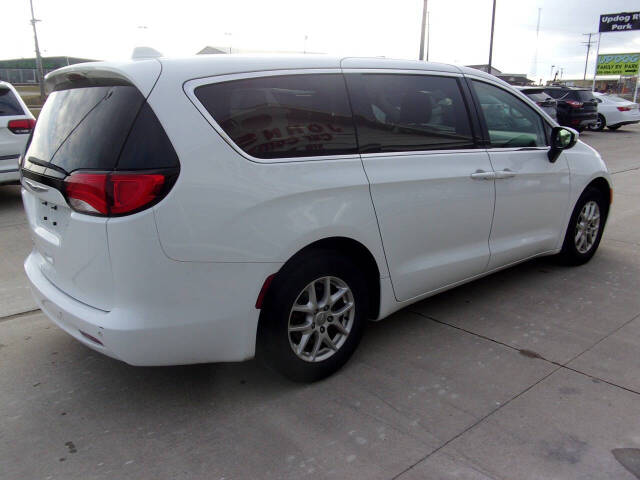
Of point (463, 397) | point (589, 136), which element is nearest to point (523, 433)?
point (463, 397)

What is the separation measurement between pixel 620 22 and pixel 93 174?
1926 inches

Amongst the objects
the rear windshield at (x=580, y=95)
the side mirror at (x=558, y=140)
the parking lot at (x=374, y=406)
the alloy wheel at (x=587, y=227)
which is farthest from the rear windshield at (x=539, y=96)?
the parking lot at (x=374, y=406)

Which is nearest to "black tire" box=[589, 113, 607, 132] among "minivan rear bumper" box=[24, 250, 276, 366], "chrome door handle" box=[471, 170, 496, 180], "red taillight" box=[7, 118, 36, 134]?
"red taillight" box=[7, 118, 36, 134]

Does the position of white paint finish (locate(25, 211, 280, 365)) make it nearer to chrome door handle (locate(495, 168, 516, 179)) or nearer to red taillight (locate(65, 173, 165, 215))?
red taillight (locate(65, 173, 165, 215))

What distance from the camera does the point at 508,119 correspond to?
4.18m

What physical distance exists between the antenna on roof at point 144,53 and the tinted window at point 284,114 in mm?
437

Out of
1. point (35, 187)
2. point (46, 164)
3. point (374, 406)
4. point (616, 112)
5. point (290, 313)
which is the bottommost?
point (616, 112)

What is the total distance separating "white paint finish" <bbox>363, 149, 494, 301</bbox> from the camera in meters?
3.23

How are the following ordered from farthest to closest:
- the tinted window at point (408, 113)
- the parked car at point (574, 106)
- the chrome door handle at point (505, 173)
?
the parked car at point (574, 106) → the chrome door handle at point (505, 173) → the tinted window at point (408, 113)

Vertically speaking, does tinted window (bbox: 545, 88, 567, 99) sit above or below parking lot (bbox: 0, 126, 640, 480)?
above

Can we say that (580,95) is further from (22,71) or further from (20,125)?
(22,71)

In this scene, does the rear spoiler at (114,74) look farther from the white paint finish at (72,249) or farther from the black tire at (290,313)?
the black tire at (290,313)

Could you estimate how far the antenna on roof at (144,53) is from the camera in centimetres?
282

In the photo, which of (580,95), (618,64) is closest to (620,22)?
(618,64)
